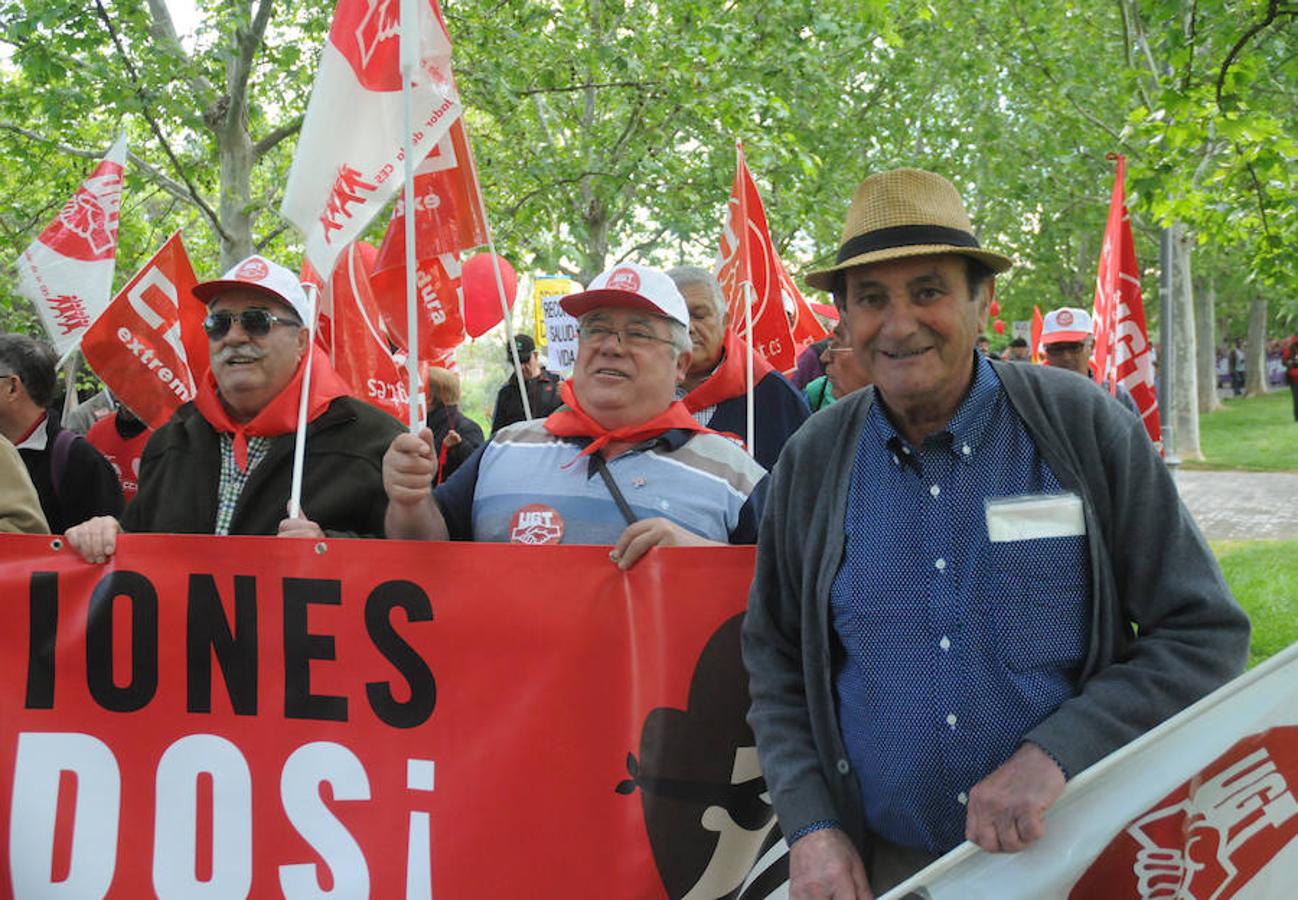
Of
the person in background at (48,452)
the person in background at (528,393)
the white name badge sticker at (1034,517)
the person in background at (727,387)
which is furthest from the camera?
the person in background at (528,393)

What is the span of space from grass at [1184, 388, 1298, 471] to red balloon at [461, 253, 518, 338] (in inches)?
649

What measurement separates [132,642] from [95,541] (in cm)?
29

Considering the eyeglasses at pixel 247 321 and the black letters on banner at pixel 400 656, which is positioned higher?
the eyeglasses at pixel 247 321

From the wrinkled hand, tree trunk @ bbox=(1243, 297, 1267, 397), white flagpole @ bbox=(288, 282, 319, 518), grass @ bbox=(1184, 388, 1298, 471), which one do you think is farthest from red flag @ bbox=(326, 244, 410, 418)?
tree trunk @ bbox=(1243, 297, 1267, 397)

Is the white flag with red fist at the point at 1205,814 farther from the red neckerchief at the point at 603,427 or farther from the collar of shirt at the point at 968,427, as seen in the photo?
the red neckerchief at the point at 603,427

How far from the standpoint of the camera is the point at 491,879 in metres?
3.11

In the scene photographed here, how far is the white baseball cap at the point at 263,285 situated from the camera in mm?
4047

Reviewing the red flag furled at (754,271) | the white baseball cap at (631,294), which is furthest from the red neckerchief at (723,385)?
the white baseball cap at (631,294)

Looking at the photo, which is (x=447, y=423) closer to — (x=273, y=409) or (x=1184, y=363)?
(x=273, y=409)

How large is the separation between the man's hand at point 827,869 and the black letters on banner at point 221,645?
1.55 metres

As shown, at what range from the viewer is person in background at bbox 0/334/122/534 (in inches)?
190

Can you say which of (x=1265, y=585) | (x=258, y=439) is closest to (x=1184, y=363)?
(x=1265, y=585)

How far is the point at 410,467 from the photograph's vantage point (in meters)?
3.30

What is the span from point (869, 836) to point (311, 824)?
1.44 m
